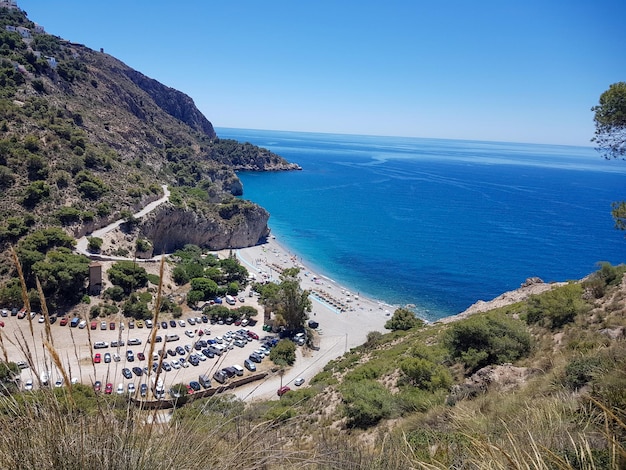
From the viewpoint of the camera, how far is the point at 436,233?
58.8m

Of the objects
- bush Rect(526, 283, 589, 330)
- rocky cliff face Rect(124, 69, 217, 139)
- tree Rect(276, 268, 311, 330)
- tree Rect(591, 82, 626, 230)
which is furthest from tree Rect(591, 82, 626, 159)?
rocky cliff face Rect(124, 69, 217, 139)

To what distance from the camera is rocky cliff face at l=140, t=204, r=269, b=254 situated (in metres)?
39.2

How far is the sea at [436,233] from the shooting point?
134 feet

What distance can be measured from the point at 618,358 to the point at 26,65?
61582 millimetres

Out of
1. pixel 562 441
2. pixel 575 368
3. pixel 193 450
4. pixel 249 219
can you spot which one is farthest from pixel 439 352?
pixel 249 219

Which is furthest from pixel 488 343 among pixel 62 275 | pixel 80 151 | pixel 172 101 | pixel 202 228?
pixel 172 101

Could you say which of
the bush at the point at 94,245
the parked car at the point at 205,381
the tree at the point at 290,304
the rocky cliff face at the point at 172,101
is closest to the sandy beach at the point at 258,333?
the tree at the point at 290,304

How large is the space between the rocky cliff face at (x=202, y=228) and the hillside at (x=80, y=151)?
198 mm

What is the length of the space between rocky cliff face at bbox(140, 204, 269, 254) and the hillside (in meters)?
0.20

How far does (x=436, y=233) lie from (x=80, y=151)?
48041 mm

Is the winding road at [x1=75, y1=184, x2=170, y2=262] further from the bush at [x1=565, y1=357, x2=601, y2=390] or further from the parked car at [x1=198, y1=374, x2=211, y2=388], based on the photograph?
the bush at [x1=565, y1=357, x2=601, y2=390]

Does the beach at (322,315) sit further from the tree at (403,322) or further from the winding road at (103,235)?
the winding road at (103,235)

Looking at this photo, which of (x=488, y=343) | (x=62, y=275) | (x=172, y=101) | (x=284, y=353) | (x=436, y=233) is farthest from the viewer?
(x=172, y=101)

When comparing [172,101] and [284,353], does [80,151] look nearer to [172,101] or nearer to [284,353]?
[284,353]
